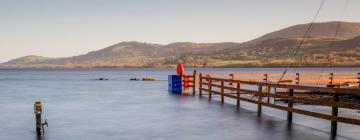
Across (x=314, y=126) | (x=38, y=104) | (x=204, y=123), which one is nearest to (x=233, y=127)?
(x=204, y=123)

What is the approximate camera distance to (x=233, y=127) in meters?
13.9

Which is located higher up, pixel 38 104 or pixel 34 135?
pixel 38 104

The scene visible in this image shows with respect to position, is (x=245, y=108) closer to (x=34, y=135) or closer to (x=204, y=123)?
(x=204, y=123)

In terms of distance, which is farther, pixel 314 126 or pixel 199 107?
pixel 199 107

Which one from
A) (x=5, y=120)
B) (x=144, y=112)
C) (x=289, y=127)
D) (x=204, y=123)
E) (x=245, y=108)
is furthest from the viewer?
(x=245, y=108)

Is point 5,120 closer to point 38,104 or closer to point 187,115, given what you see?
point 38,104

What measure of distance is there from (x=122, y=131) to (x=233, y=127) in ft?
10.7

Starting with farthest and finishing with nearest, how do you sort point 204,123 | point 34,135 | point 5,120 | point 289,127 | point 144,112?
point 144,112 < point 5,120 < point 204,123 < point 289,127 < point 34,135

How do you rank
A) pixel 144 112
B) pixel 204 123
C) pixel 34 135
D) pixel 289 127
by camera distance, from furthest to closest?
pixel 144 112
pixel 204 123
pixel 289 127
pixel 34 135

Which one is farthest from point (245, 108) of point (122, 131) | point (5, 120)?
point (5, 120)

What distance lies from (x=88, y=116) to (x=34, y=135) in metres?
4.78

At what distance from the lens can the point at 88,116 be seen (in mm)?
17219

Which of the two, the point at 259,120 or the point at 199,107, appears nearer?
the point at 259,120

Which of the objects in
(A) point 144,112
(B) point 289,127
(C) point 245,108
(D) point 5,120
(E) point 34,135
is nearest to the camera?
(E) point 34,135
